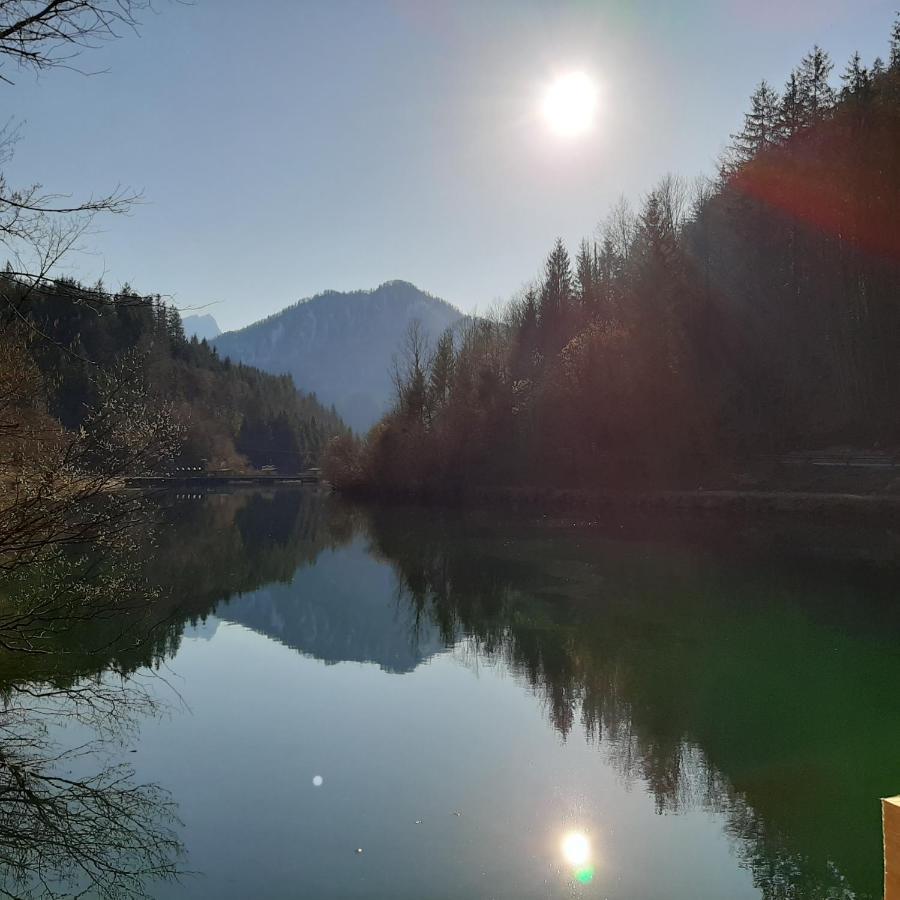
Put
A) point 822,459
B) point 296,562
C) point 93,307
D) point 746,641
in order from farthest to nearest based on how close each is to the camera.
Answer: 1. point 822,459
2. point 296,562
3. point 746,641
4. point 93,307

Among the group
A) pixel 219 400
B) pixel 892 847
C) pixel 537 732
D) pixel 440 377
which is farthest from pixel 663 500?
pixel 219 400

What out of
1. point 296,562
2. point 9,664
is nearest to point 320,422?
point 296,562

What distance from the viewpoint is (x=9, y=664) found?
1096cm

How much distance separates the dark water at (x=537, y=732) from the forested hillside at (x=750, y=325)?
14.6 meters

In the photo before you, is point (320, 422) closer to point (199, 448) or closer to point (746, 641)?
point (199, 448)

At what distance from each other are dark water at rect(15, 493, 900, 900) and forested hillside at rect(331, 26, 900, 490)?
47.8ft

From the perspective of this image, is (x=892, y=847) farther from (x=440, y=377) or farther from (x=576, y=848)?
(x=440, y=377)

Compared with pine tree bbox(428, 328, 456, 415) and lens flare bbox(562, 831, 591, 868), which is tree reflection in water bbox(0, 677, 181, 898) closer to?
lens flare bbox(562, 831, 591, 868)

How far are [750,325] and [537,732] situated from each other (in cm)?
3241

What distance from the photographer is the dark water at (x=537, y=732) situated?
589 centimetres

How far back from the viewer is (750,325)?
36656 mm

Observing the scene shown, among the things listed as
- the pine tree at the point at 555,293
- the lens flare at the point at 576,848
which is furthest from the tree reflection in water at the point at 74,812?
the pine tree at the point at 555,293

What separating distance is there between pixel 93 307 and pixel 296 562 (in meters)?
21.2

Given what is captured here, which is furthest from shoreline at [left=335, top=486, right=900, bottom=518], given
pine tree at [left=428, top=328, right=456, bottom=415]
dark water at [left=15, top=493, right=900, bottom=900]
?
pine tree at [left=428, top=328, right=456, bottom=415]
